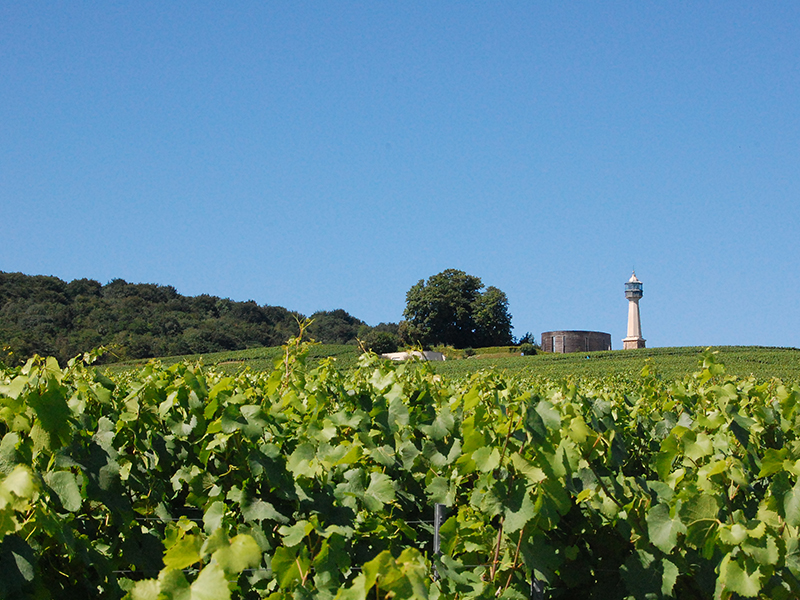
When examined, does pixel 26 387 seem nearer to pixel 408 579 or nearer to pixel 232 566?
pixel 232 566

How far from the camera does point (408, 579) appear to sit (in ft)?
4.00

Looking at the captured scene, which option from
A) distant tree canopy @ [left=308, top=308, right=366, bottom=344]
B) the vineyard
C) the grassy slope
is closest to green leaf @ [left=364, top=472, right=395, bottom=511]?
the vineyard

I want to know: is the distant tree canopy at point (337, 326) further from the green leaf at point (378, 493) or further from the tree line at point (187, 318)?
the green leaf at point (378, 493)

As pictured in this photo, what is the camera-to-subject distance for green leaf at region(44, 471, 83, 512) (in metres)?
1.80

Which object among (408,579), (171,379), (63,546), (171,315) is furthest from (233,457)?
(171,315)

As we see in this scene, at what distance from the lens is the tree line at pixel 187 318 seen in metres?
44.0

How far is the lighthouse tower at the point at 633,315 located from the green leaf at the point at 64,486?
5860 centimetres

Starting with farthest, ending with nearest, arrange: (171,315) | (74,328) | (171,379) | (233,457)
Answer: (171,315), (74,328), (171,379), (233,457)

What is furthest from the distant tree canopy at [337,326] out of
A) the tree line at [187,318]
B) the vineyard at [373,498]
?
the vineyard at [373,498]

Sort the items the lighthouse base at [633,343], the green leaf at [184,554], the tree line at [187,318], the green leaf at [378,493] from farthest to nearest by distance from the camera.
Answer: the lighthouse base at [633,343]
the tree line at [187,318]
the green leaf at [378,493]
the green leaf at [184,554]

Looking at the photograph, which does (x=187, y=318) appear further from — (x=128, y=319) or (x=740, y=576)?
(x=740, y=576)

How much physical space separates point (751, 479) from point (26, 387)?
2.39 meters

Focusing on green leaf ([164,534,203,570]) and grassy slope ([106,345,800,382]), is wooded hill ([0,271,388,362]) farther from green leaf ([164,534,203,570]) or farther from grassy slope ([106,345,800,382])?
green leaf ([164,534,203,570])

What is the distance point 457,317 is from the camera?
60844 mm
